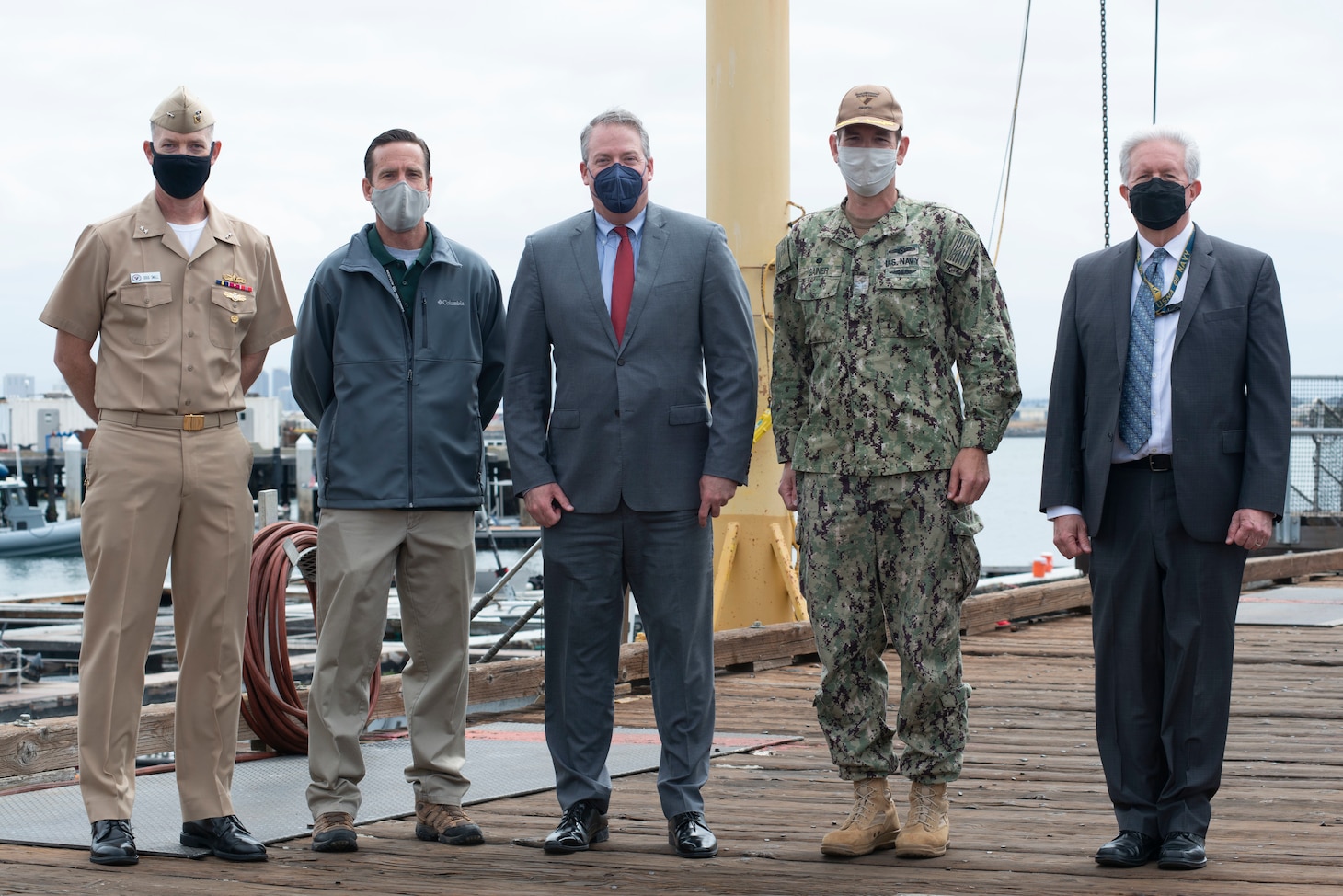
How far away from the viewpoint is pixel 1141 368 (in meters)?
3.87

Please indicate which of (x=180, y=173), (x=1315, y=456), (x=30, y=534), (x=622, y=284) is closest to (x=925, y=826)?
(x=622, y=284)

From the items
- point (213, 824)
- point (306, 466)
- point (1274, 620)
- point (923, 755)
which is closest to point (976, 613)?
point (1274, 620)

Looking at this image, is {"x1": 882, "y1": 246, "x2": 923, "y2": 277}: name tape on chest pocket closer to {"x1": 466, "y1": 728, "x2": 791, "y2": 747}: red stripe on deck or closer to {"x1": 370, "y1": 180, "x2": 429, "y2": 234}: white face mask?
{"x1": 370, "y1": 180, "x2": 429, "y2": 234}: white face mask

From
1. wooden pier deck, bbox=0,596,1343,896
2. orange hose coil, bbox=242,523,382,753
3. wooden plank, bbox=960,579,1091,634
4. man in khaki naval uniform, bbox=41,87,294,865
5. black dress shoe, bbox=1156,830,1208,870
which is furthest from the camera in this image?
wooden plank, bbox=960,579,1091,634

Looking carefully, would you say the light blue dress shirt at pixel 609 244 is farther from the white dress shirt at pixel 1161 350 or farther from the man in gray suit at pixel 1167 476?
the white dress shirt at pixel 1161 350

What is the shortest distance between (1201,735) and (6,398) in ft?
266

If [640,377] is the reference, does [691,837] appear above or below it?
below

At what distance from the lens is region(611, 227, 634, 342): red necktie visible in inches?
165

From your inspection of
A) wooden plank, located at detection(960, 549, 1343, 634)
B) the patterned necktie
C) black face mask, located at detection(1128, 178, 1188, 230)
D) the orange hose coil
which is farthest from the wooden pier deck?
wooden plank, located at detection(960, 549, 1343, 634)

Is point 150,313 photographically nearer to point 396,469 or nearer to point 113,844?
point 396,469

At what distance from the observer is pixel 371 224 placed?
445cm

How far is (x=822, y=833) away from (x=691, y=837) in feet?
1.55

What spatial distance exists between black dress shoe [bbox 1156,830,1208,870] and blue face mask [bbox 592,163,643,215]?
7.06 feet

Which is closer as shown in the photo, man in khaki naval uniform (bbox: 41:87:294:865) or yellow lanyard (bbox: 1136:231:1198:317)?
yellow lanyard (bbox: 1136:231:1198:317)
